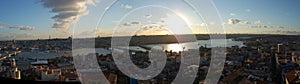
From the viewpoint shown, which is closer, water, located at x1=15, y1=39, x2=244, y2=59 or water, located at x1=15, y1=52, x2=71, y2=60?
water, located at x1=15, y1=39, x2=244, y2=59

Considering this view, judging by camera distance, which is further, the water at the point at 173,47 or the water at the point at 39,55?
the water at the point at 39,55

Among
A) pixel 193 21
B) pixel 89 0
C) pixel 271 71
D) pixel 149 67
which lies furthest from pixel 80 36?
pixel 271 71

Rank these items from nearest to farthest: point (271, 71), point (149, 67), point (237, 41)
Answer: point (271, 71)
point (149, 67)
point (237, 41)

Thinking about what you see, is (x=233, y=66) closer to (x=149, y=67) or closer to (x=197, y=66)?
(x=197, y=66)

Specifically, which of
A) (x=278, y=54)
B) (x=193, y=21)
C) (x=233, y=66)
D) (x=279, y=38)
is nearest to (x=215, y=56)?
(x=233, y=66)

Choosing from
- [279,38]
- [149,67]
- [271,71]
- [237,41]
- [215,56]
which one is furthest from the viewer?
[237,41]

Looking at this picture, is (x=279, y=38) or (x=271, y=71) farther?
(x=279, y=38)

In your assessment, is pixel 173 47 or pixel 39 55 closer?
pixel 173 47

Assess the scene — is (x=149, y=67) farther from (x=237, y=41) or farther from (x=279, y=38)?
(x=279, y=38)

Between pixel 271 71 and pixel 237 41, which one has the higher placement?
pixel 237 41

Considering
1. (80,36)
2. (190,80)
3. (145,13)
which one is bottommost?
(190,80)
